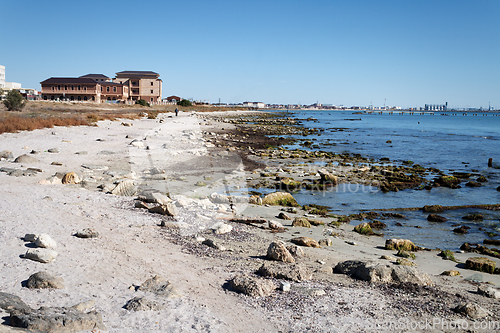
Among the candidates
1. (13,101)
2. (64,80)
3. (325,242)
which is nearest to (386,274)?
(325,242)

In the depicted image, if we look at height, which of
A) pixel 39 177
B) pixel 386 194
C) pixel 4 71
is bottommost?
pixel 386 194

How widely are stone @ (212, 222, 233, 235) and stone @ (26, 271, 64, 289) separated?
374cm

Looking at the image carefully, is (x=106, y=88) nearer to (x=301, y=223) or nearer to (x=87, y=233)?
(x=301, y=223)

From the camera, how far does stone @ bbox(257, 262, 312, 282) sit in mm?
6062

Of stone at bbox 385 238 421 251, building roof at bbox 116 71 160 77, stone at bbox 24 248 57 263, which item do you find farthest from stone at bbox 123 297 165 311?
building roof at bbox 116 71 160 77

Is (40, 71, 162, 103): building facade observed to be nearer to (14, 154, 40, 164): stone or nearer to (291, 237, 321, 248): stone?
(14, 154, 40, 164): stone

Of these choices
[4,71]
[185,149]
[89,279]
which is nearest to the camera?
[89,279]

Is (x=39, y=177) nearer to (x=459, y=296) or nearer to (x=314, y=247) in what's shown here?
(x=314, y=247)

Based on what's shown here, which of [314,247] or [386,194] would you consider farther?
[386,194]

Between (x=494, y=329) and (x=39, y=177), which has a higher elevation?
(x=39, y=177)

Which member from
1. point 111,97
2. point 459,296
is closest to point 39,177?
point 459,296

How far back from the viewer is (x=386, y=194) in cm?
1562

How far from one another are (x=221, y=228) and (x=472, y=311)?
195 inches

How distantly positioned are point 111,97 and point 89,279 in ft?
306
